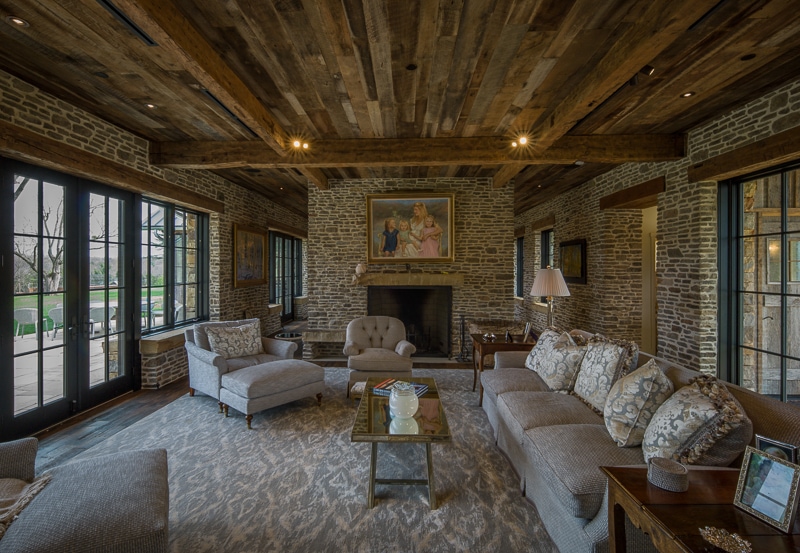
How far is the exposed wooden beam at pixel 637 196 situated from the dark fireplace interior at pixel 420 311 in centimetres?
303

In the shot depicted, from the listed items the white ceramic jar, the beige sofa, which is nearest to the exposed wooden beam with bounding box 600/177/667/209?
the beige sofa

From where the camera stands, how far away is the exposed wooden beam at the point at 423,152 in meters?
4.03

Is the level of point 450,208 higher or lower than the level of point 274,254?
higher

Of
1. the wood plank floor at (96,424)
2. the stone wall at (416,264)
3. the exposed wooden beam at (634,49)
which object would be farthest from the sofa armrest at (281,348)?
the exposed wooden beam at (634,49)

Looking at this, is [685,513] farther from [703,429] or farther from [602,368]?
[602,368]

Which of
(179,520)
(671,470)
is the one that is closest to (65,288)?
(179,520)

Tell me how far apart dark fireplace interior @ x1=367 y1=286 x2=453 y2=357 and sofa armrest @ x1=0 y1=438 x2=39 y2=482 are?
14.9ft

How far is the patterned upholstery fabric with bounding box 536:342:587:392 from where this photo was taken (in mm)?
2875

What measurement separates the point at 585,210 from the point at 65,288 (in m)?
7.51

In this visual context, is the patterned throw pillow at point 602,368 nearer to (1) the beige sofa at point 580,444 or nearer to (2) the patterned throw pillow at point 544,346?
(1) the beige sofa at point 580,444

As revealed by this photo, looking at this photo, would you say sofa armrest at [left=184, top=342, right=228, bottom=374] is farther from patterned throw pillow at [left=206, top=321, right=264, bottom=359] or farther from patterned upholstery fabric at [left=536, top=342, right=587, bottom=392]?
patterned upholstery fabric at [left=536, top=342, right=587, bottom=392]

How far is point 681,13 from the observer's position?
1869 mm

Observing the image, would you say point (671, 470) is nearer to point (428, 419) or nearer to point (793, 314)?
point (428, 419)

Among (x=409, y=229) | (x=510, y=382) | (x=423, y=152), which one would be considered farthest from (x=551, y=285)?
(x=409, y=229)
